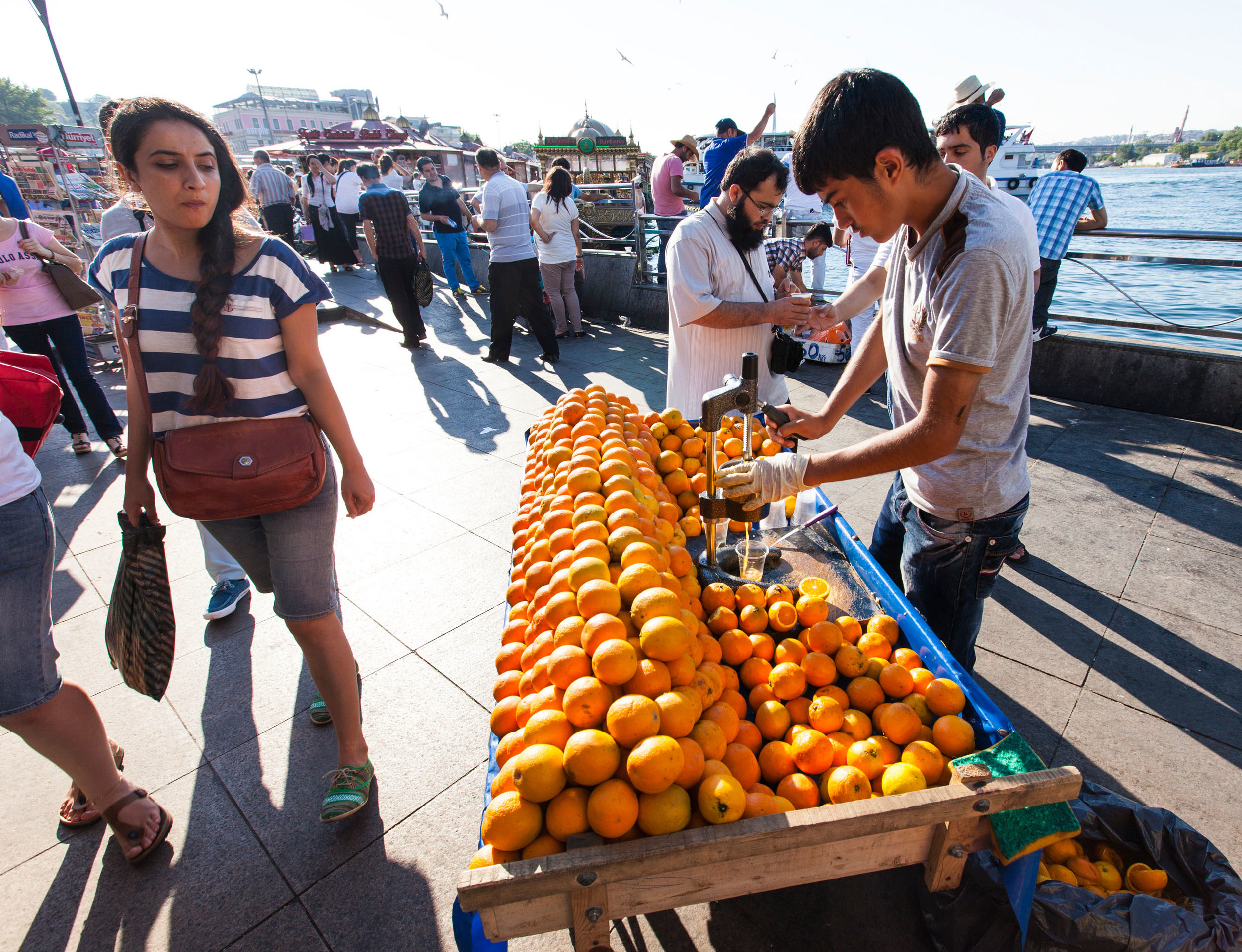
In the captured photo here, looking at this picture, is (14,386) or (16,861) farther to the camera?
(16,861)

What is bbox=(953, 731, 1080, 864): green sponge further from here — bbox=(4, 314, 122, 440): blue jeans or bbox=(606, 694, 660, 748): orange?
bbox=(4, 314, 122, 440): blue jeans

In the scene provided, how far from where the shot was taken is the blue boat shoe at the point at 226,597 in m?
3.31

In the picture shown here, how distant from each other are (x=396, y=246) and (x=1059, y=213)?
7.39 metres

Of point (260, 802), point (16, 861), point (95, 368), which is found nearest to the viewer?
point (16, 861)

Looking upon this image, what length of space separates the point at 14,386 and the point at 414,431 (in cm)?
397

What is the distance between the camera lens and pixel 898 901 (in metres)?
1.88

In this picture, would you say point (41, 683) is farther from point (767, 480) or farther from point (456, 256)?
point (456, 256)

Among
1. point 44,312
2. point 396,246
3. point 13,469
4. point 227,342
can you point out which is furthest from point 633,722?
point 396,246

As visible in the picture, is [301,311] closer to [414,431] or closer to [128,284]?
[128,284]

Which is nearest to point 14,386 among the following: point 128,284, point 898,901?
point 128,284

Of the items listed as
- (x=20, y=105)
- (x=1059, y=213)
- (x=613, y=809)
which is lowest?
(x=613, y=809)

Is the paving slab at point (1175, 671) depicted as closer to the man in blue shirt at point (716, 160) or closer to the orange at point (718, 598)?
the orange at point (718, 598)

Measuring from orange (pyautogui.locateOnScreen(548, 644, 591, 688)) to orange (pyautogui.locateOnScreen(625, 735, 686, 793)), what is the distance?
0.86ft

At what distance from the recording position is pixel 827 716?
1679 mm
